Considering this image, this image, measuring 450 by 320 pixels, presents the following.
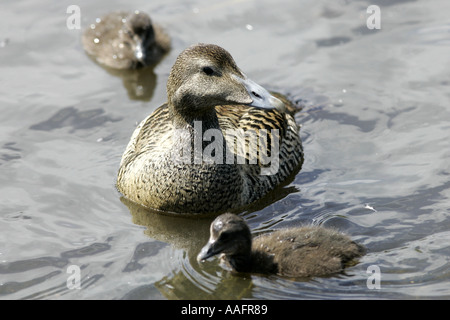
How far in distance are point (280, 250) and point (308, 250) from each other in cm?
21

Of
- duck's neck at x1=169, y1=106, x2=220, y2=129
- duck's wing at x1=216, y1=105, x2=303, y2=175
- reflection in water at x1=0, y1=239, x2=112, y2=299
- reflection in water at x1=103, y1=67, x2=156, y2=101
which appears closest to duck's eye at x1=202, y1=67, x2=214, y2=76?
duck's neck at x1=169, y1=106, x2=220, y2=129

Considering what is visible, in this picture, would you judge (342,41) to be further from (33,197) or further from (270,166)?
(33,197)

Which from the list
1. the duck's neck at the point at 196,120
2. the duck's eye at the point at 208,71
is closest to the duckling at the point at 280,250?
the duck's neck at the point at 196,120

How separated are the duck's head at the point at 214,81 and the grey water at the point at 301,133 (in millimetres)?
1070

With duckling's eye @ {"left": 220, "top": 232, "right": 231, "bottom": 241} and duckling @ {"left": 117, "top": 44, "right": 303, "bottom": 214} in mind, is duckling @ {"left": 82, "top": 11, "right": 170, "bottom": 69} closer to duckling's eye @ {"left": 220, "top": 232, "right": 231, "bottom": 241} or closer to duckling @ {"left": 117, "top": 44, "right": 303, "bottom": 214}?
duckling @ {"left": 117, "top": 44, "right": 303, "bottom": 214}

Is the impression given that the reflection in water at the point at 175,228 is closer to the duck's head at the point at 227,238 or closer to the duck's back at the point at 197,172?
the duck's back at the point at 197,172

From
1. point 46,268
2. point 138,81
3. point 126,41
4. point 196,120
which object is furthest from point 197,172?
point 126,41

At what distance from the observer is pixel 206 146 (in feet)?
23.0

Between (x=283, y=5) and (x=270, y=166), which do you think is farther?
(x=283, y=5)

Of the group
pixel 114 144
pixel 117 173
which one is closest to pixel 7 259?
pixel 117 173

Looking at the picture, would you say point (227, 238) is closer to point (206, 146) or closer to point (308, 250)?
point (308, 250)

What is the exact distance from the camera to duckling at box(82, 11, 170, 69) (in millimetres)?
10133

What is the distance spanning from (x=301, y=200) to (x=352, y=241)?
3.25 feet

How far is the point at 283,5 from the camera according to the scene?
10.8m
